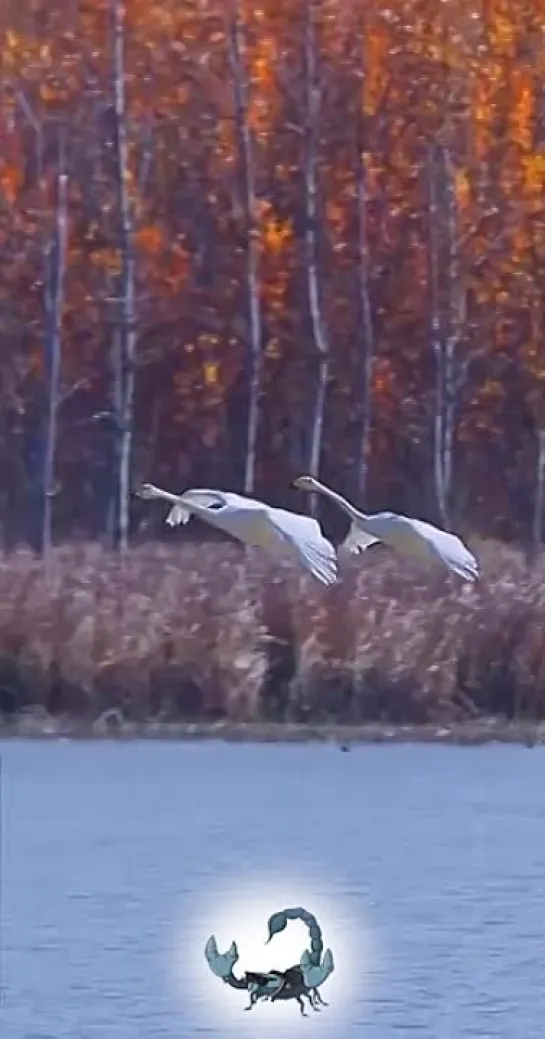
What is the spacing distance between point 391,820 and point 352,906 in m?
1.04

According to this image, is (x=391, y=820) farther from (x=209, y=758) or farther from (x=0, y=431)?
(x=0, y=431)

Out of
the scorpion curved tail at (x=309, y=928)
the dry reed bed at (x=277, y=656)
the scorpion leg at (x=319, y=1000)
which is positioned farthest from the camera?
the dry reed bed at (x=277, y=656)

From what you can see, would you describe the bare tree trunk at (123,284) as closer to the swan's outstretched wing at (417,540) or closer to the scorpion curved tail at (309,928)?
the swan's outstretched wing at (417,540)

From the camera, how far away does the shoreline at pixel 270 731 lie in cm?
813

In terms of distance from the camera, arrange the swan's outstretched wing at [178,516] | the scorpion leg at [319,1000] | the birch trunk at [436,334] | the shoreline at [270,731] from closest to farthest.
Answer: the scorpion leg at [319,1000]
the swan's outstretched wing at [178,516]
the shoreline at [270,731]
the birch trunk at [436,334]

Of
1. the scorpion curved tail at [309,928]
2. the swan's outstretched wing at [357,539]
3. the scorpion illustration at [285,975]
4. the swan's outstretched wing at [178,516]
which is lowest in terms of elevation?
the scorpion illustration at [285,975]

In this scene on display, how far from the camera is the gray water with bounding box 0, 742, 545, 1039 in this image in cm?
458

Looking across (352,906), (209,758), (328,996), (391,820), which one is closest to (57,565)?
(209,758)

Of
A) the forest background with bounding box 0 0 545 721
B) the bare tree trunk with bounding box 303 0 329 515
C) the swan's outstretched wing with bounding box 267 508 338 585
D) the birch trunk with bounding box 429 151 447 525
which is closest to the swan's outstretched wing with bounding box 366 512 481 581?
the swan's outstretched wing with bounding box 267 508 338 585

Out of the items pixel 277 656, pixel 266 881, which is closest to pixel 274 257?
pixel 277 656

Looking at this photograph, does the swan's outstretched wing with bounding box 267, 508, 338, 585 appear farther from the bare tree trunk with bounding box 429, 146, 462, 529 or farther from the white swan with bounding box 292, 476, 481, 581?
the bare tree trunk with bounding box 429, 146, 462, 529

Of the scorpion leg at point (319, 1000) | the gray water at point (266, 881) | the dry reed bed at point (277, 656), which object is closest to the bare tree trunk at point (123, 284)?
the dry reed bed at point (277, 656)

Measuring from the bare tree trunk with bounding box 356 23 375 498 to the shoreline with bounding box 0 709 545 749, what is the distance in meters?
6.20

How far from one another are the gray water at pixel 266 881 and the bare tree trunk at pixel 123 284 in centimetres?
586
